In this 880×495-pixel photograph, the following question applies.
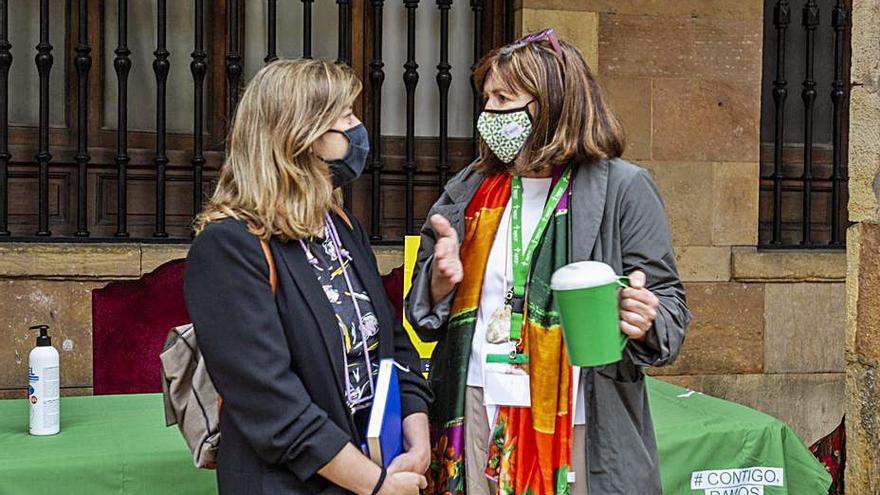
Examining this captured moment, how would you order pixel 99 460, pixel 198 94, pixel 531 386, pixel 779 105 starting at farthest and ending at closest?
→ pixel 779 105 < pixel 198 94 < pixel 99 460 < pixel 531 386

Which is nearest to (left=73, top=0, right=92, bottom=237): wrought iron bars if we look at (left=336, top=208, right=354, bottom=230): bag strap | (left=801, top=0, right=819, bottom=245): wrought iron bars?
(left=336, top=208, right=354, bottom=230): bag strap

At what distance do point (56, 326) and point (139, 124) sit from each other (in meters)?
1.11

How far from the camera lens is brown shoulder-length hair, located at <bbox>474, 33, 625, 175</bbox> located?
2281 mm

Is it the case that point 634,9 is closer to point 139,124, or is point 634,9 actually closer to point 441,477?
point 139,124

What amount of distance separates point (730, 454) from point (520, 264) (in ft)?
4.88

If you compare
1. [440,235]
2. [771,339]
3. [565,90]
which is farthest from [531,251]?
[771,339]

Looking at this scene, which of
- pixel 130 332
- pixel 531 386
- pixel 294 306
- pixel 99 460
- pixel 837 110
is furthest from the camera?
pixel 837 110

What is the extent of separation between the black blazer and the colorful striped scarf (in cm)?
29

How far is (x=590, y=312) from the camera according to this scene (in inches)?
77.8

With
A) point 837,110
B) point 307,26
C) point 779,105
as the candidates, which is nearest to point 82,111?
point 307,26

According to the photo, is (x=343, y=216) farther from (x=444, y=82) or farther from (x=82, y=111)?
(x=444, y=82)

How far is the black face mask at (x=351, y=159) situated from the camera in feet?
7.61

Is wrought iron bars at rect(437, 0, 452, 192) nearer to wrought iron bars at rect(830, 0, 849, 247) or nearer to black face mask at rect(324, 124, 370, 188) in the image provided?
wrought iron bars at rect(830, 0, 849, 247)

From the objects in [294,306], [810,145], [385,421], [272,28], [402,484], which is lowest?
[402,484]
